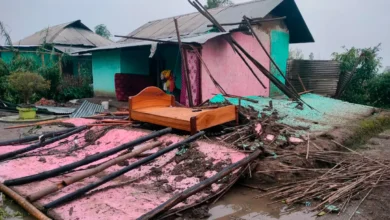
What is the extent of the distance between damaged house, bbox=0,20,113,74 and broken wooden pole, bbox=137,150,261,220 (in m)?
13.9

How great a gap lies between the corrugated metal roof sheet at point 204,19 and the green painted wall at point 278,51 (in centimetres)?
128

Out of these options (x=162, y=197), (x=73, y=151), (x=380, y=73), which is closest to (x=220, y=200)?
(x=162, y=197)

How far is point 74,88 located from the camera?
15484 mm

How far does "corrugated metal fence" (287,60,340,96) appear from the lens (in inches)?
547

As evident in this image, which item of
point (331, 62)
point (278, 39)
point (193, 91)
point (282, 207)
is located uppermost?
point (278, 39)

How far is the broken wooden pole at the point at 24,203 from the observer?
3143mm

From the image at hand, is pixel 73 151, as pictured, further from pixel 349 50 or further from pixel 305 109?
pixel 349 50

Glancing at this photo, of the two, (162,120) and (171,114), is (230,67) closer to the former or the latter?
(171,114)

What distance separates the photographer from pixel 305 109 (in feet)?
27.8

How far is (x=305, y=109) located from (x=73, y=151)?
6.04m

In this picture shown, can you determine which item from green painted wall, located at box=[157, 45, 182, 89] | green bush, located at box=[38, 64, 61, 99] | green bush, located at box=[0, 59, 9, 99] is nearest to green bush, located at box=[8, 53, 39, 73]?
green bush, located at box=[0, 59, 9, 99]

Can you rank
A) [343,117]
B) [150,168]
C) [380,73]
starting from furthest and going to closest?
[380,73], [343,117], [150,168]

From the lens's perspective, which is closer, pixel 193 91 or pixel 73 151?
pixel 73 151

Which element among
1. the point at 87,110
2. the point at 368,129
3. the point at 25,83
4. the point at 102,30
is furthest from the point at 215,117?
the point at 102,30
